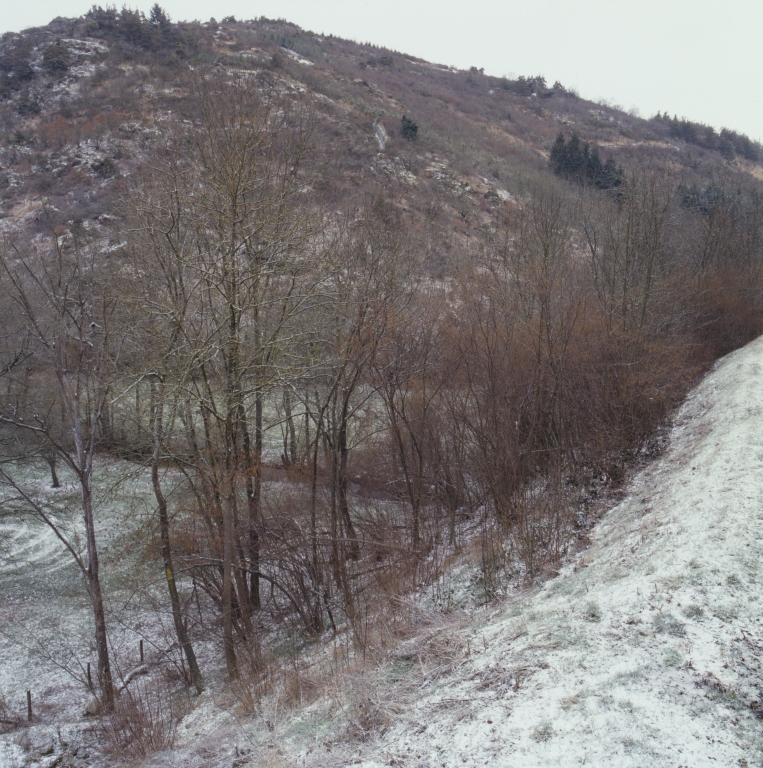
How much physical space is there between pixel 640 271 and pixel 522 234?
3.84m

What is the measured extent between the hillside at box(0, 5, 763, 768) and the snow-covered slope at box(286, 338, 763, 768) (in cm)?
3

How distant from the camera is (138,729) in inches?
256

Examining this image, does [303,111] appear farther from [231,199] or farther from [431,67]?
[431,67]

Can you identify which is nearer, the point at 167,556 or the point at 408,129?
the point at 167,556

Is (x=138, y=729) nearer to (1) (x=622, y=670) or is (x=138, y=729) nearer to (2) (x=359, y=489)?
(1) (x=622, y=670)

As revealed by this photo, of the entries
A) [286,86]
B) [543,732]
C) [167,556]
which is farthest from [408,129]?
[543,732]

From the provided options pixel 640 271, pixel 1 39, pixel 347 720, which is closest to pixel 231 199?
pixel 347 720

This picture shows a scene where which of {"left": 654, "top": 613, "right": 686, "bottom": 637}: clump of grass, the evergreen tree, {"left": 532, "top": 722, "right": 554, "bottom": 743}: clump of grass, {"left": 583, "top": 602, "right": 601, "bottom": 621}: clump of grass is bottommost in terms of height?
{"left": 532, "top": 722, "right": 554, "bottom": 743}: clump of grass

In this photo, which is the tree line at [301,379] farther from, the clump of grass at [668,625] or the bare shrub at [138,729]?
the clump of grass at [668,625]

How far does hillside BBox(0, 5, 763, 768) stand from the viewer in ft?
14.5

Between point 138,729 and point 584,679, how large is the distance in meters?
5.64

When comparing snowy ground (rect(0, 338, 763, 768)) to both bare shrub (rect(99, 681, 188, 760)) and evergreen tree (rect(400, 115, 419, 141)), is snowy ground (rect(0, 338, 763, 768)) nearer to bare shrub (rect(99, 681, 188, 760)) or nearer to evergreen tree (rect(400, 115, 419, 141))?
bare shrub (rect(99, 681, 188, 760))

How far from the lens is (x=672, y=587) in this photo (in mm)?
4887

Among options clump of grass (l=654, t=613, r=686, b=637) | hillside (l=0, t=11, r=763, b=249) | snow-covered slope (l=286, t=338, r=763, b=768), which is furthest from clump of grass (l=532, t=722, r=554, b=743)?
hillside (l=0, t=11, r=763, b=249)
